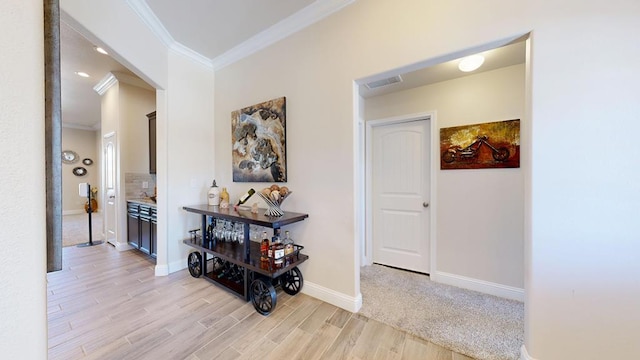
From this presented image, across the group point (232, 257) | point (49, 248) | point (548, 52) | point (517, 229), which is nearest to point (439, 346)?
point (517, 229)

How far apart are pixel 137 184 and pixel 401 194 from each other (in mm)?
4450

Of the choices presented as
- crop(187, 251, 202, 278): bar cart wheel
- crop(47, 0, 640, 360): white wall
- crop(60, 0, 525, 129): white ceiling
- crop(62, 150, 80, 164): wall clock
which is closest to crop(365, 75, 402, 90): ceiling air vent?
crop(60, 0, 525, 129): white ceiling

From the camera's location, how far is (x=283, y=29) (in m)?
2.50

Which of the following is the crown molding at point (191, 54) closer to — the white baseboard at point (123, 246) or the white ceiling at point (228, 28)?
the white ceiling at point (228, 28)

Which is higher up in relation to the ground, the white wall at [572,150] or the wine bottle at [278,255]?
the white wall at [572,150]

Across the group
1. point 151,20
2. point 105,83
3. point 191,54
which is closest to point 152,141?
point 105,83

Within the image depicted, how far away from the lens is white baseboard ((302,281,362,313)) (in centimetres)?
210

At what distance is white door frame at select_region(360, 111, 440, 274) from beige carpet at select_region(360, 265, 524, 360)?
44 cm

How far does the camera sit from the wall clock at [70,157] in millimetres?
6996

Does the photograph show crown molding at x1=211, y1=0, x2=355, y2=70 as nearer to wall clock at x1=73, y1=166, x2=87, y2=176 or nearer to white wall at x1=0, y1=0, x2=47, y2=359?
white wall at x1=0, y1=0, x2=47, y2=359

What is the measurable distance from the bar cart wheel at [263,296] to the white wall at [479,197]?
1.94 metres

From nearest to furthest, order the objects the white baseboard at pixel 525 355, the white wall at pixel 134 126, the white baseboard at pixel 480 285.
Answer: the white baseboard at pixel 525 355
the white baseboard at pixel 480 285
the white wall at pixel 134 126

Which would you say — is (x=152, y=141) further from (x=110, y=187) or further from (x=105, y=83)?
(x=105, y=83)

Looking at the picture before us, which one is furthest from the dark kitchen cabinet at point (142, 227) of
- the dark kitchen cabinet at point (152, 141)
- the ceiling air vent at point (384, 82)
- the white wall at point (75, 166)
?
the white wall at point (75, 166)
